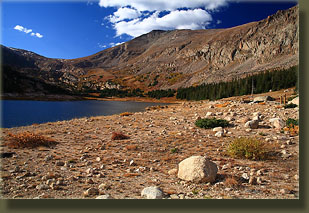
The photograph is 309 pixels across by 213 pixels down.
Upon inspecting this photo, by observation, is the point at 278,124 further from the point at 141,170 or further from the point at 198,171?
the point at 141,170

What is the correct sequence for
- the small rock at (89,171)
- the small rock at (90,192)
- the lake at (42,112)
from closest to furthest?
the small rock at (90,192), the small rock at (89,171), the lake at (42,112)

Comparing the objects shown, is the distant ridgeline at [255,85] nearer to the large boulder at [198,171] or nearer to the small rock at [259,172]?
the small rock at [259,172]

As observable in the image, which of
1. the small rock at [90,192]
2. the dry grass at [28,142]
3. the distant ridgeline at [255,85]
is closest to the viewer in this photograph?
the small rock at [90,192]

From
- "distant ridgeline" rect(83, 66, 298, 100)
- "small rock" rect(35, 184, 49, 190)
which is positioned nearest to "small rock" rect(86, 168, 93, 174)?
"small rock" rect(35, 184, 49, 190)

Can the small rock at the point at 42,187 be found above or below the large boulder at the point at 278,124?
below

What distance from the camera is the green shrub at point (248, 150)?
8.43 m

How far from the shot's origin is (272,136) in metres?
11.6

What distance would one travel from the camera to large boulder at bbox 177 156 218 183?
618cm

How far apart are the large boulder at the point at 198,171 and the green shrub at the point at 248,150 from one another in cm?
293

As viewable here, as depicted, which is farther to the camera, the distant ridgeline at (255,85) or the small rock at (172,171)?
the distant ridgeline at (255,85)

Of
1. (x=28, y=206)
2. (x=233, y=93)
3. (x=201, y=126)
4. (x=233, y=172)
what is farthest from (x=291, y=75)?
(x=28, y=206)

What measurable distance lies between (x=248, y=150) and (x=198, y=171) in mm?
3772

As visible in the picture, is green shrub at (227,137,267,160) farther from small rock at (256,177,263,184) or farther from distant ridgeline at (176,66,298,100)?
distant ridgeline at (176,66,298,100)

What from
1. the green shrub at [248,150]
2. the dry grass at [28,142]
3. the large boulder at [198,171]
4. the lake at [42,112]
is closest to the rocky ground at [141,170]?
the large boulder at [198,171]
